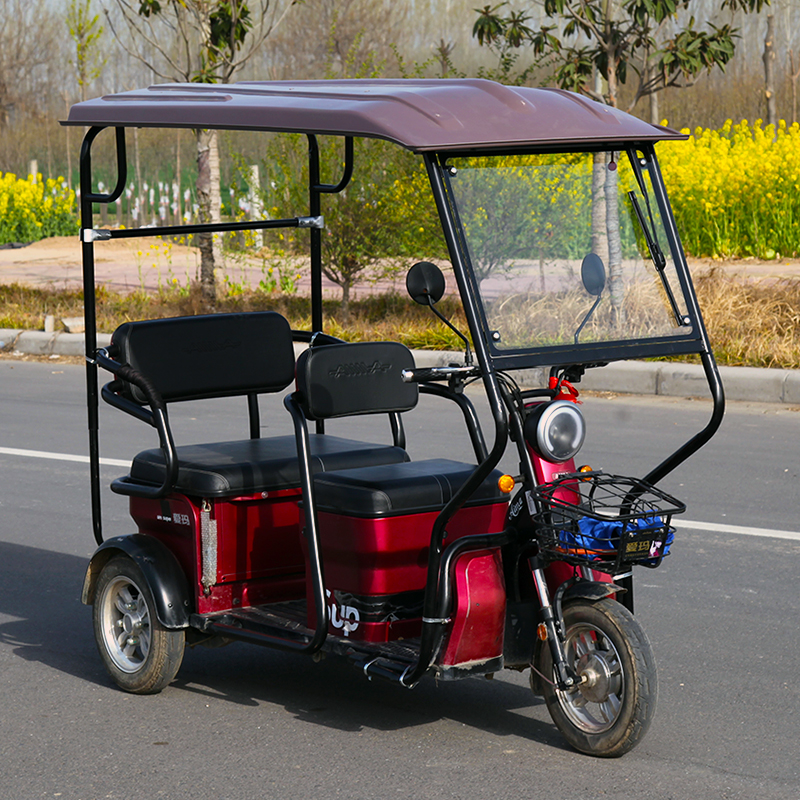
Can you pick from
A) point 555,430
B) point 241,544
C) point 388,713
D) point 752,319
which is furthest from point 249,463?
point 752,319

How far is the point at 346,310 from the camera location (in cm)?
1352

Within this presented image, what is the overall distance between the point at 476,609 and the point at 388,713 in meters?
0.65

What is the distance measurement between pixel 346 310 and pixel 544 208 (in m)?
9.65

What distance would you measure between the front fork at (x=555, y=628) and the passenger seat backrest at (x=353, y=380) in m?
0.77

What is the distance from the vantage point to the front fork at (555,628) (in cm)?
367

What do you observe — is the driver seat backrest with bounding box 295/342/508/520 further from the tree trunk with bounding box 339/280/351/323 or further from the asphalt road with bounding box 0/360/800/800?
the tree trunk with bounding box 339/280/351/323

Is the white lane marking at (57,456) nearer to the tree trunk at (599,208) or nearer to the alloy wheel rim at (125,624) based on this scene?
the alloy wheel rim at (125,624)

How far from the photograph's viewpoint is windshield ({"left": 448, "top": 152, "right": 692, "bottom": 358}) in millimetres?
3717

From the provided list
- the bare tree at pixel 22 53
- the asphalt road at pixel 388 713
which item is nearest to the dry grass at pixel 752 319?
the asphalt road at pixel 388 713

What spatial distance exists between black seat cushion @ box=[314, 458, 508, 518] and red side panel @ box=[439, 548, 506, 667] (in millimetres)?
214

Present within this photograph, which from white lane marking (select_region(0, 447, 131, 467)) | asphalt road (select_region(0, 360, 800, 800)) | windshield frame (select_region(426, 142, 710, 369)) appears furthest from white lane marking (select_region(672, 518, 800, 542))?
white lane marking (select_region(0, 447, 131, 467))

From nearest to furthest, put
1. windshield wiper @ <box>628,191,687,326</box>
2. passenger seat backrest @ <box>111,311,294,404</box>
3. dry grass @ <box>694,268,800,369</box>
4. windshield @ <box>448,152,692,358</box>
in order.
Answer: windshield @ <box>448,152,692,358</box> < windshield wiper @ <box>628,191,687,326</box> < passenger seat backrest @ <box>111,311,294,404</box> < dry grass @ <box>694,268,800,369</box>

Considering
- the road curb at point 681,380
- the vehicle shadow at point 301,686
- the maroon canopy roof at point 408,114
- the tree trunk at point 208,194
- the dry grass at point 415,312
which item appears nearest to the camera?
the maroon canopy roof at point 408,114

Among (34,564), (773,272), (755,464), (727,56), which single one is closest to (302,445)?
(34,564)
